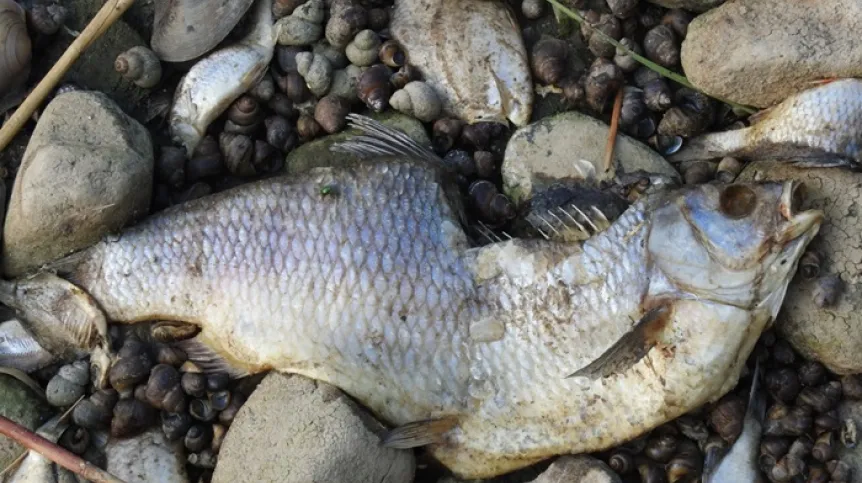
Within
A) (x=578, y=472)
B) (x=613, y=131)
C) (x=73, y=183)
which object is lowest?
(x=578, y=472)

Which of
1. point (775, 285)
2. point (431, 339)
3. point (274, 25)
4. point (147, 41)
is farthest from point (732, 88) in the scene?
point (147, 41)

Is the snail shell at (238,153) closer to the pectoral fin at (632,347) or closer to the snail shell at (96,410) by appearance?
the snail shell at (96,410)

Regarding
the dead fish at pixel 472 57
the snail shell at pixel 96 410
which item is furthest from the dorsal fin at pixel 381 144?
the snail shell at pixel 96 410

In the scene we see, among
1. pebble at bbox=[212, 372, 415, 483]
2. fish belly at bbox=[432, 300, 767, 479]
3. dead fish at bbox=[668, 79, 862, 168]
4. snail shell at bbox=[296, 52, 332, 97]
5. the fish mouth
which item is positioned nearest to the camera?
the fish mouth

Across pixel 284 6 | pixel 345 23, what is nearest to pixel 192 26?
pixel 284 6

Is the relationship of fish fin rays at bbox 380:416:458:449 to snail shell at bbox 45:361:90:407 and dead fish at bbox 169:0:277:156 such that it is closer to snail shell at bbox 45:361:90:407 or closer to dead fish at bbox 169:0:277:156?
snail shell at bbox 45:361:90:407

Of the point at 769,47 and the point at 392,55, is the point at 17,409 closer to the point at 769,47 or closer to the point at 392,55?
the point at 392,55

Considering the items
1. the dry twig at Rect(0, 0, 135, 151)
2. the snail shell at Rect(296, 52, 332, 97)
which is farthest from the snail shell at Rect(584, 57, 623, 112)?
the dry twig at Rect(0, 0, 135, 151)
